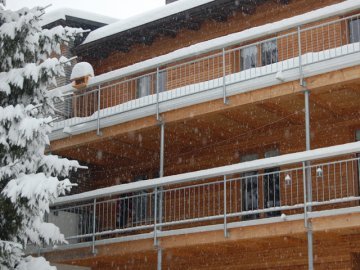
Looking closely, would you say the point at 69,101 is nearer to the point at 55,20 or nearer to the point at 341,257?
the point at 55,20

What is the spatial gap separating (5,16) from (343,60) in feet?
22.6

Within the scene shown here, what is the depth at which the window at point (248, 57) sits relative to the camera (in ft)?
70.3

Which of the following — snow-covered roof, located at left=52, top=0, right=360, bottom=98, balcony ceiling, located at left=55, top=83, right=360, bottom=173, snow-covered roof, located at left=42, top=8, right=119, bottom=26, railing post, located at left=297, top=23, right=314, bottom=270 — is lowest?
railing post, located at left=297, top=23, right=314, bottom=270

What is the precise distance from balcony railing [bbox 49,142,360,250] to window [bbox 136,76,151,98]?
10.1 ft

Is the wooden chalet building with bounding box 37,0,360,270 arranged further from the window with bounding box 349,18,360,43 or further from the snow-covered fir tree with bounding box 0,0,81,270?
the snow-covered fir tree with bounding box 0,0,81,270

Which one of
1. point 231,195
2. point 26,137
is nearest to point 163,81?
point 231,195

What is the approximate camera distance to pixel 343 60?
16.9 m

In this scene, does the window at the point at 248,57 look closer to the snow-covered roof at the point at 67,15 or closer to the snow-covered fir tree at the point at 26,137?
the snow-covered roof at the point at 67,15

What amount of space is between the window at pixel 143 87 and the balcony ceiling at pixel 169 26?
1.10 metres

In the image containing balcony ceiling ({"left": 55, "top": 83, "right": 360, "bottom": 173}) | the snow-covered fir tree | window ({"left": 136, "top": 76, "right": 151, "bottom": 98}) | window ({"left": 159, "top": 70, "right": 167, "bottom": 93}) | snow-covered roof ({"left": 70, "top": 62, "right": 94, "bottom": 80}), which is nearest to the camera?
the snow-covered fir tree

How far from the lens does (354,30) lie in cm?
1970

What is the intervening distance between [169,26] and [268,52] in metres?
3.33

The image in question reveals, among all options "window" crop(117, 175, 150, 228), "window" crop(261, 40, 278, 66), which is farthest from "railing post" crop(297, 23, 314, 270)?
"window" crop(117, 175, 150, 228)

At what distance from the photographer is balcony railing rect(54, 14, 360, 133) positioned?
1805 centimetres
